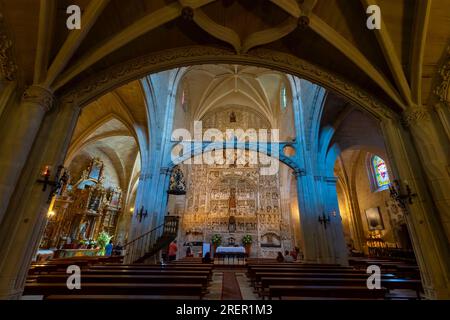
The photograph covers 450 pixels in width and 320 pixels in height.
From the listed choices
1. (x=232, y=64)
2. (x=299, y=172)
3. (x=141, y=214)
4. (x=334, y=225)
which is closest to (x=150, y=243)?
(x=141, y=214)

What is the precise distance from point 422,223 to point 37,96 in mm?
8197

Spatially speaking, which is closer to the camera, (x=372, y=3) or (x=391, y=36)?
(x=372, y=3)

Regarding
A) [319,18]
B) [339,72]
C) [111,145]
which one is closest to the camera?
[319,18]

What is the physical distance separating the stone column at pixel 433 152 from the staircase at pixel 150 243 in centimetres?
937

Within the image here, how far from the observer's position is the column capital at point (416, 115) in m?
4.53

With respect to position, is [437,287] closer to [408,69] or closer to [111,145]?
[408,69]

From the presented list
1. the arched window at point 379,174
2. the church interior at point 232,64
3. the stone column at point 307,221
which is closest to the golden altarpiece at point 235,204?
the arched window at point 379,174

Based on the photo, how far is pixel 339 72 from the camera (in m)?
5.79

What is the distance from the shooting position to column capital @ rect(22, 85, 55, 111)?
405cm

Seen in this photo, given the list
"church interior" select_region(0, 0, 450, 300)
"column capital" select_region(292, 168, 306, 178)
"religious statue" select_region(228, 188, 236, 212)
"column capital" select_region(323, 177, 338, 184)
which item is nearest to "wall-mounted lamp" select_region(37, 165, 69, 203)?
"church interior" select_region(0, 0, 450, 300)

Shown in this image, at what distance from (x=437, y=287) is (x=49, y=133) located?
822 cm

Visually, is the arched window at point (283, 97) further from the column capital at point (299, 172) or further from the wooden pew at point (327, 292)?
the wooden pew at point (327, 292)
